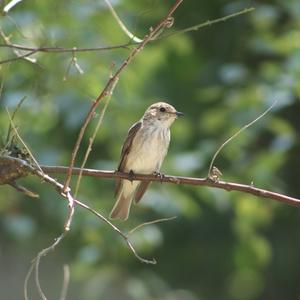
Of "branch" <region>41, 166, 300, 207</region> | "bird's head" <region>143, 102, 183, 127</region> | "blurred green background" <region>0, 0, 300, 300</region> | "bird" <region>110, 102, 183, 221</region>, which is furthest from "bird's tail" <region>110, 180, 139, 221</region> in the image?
"branch" <region>41, 166, 300, 207</region>

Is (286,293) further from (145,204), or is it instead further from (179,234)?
(145,204)

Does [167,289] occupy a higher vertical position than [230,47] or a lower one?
lower

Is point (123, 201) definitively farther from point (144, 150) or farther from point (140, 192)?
point (144, 150)

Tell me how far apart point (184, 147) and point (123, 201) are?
1929 millimetres

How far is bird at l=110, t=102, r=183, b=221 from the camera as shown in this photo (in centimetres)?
525

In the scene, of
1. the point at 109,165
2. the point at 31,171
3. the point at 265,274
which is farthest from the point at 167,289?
the point at 31,171

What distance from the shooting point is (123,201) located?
213 inches

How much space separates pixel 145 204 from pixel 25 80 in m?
1.33

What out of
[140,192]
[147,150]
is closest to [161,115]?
[147,150]

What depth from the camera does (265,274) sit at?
7992 mm

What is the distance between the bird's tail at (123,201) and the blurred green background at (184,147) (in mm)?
801

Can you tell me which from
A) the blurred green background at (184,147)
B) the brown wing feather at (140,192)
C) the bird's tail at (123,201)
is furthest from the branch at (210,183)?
the blurred green background at (184,147)

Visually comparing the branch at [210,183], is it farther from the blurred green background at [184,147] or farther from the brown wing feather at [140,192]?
the blurred green background at [184,147]

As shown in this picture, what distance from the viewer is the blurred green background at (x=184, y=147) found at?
6.44 metres
